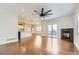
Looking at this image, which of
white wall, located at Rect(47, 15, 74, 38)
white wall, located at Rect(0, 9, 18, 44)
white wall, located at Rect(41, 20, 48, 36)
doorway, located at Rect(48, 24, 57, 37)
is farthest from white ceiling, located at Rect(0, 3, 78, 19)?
white wall, located at Rect(41, 20, 48, 36)

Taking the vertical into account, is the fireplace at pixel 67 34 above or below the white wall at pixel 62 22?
below

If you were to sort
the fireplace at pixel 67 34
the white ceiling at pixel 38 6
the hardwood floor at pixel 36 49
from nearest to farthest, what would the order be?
the hardwood floor at pixel 36 49 < the white ceiling at pixel 38 6 < the fireplace at pixel 67 34

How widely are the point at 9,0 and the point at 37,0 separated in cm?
90

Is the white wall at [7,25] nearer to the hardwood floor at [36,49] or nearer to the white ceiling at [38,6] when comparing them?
the white ceiling at [38,6]

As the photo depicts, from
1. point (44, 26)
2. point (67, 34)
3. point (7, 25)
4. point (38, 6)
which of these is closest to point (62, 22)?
point (67, 34)

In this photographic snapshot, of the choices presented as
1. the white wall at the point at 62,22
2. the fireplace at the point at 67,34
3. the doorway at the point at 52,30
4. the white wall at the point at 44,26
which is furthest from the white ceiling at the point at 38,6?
the fireplace at the point at 67,34

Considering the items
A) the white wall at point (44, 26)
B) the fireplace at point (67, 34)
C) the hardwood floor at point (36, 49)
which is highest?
the white wall at point (44, 26)

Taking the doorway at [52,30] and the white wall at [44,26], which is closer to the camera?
the doorway at [52,30]

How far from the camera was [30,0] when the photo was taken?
3.47 m

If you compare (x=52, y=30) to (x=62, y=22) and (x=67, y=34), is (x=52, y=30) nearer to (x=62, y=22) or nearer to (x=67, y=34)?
(x=62, y=22)

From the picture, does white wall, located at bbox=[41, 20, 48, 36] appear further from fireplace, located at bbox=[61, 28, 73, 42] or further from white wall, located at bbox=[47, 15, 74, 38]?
fireplace, located at bbox=[61, 28, 73, 42]

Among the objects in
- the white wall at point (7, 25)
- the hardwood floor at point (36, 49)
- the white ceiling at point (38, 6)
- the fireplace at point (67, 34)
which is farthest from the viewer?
the fireplace at point (67, 34)
